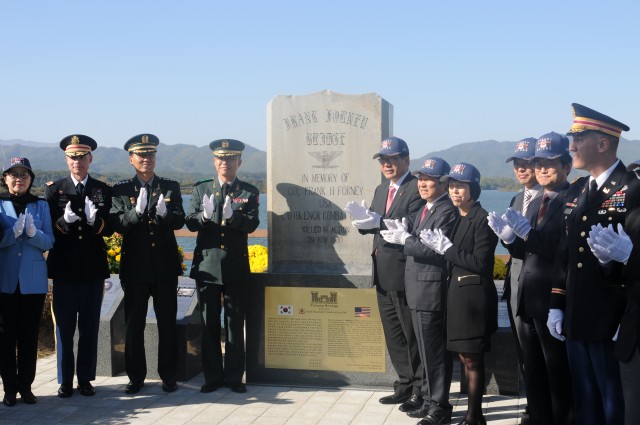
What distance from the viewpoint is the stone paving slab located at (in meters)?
5.49

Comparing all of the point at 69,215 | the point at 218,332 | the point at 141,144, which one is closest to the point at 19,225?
the point at 69,215

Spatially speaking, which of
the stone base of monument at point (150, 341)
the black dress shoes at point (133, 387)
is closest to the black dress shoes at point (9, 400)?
the black dress shoes at point (133, 387)

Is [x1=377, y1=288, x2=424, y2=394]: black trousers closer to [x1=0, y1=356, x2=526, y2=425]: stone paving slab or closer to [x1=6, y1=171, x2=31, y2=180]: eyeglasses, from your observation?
[x1=0, y1=356, x2=526, y2=425]: stone paving slab

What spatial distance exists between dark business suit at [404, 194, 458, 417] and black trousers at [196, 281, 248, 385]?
1.51 m

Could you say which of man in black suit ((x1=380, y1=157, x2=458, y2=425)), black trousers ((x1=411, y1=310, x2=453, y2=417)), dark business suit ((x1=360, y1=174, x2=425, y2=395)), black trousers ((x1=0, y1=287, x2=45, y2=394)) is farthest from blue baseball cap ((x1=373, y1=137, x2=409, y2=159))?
black trousers ((x1=0, y1=287, x2=45, y2=394))

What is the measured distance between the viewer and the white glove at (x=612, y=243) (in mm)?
3467

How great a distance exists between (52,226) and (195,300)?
149 centimetres

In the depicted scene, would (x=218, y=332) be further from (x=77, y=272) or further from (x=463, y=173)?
(x=463, y=173)

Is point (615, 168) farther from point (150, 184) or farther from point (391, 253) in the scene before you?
point (150, 184)

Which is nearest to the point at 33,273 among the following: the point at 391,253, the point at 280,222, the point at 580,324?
the point at 280,222

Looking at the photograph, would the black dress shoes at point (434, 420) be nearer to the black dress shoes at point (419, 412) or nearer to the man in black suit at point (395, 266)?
the black dress shoes at point (419, 412)

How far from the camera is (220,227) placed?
6.18 meters

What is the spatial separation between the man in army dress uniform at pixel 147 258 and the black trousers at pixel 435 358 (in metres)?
2.02

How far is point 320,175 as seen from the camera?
259 inches
